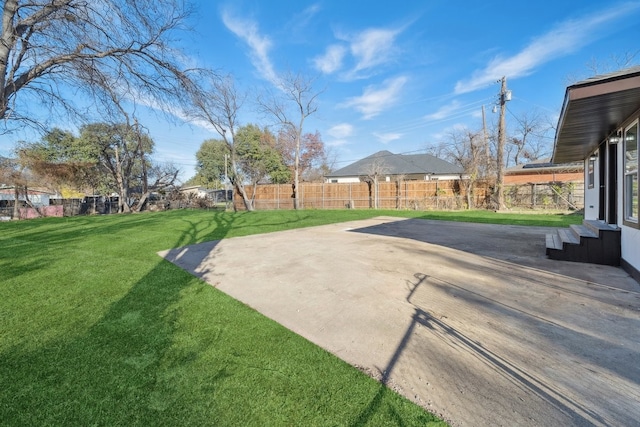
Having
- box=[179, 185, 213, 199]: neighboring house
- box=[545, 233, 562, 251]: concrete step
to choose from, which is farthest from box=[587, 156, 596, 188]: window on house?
box=[179, 185, 213, 199]: neighboring house

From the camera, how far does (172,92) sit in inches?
259

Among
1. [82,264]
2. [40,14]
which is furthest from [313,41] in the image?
[82,264]

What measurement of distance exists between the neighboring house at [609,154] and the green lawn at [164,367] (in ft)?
12.3

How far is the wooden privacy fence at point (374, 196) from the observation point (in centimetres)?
1766

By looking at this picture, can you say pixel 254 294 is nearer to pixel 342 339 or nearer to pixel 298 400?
pixel 342 339

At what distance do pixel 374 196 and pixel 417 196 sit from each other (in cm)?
285

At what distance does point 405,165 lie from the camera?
27281 millimetres

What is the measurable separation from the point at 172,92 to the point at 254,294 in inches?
217

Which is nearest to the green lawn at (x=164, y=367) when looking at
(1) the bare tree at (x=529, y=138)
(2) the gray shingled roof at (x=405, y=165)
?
(2) the gray shingled roof at (x=405, y=165)

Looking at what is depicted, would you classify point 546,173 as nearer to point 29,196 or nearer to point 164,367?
point 164,367

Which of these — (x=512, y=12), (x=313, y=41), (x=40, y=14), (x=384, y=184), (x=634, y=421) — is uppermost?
(x=313, y=41)

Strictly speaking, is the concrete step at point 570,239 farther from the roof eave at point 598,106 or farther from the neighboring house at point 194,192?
the neighboring house at point 194,192

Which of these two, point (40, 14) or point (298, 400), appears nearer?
point (298, 400)

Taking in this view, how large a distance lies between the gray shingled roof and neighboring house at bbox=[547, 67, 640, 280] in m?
20.0
